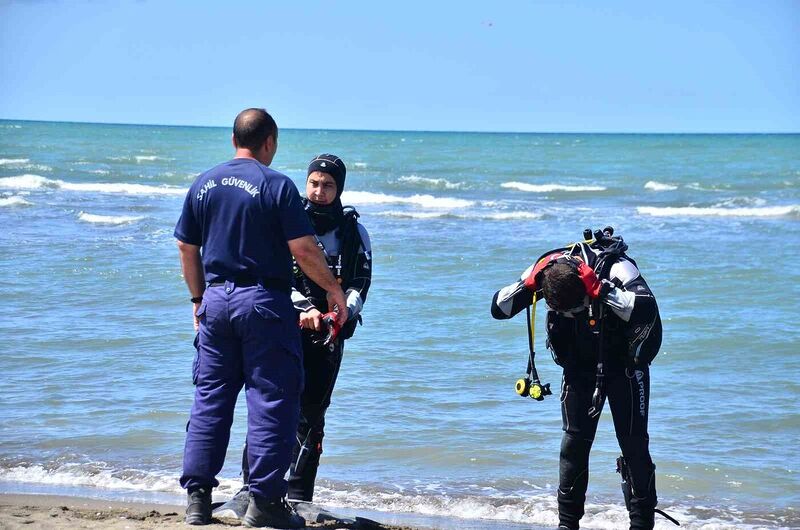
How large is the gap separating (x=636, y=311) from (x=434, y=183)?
102ft

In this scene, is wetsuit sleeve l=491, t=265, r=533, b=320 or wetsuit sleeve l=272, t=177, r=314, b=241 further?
wetsuit sleeve l=491, t=265, r=533, b=320

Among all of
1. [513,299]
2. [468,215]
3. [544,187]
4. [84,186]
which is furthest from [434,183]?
[513,299]

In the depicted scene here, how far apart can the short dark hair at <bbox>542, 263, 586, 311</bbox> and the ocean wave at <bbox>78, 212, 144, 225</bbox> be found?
16.5m

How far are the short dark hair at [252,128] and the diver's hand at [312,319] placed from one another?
77 centimetres

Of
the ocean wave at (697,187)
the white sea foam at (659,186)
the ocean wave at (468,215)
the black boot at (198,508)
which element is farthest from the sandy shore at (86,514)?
the ocean wave at (697,187)

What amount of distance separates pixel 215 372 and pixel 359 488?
6.39 feet

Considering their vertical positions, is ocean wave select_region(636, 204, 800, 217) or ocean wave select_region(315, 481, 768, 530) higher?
ocean wave select_region(636, 204, 800, 217)

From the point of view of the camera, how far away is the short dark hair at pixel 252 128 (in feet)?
14.4

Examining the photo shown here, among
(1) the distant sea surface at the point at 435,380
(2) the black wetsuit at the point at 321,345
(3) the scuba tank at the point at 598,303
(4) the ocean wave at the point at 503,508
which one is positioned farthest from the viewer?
(1) the distant sea surface at the point at 435,380

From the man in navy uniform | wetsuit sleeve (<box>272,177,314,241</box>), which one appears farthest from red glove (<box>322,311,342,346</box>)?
wetsuit sleeve (<box>272,177,314,241</box>)

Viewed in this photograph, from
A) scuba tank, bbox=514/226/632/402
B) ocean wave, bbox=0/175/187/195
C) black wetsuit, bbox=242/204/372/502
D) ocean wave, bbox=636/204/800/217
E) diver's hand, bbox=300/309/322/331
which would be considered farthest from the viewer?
ocean wave, bbox=0/175/187/195

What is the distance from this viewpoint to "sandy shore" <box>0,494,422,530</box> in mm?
4535

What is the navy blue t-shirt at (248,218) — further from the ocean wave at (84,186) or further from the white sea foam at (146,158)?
the white sea foam at (146,158)

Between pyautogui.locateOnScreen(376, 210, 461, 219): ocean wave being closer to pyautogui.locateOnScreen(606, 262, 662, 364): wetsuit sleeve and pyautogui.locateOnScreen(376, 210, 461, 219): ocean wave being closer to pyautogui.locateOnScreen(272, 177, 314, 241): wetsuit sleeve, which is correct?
pyautogui.locateOnScreen(606, 262, 662, 364): wetsuit sleeve
